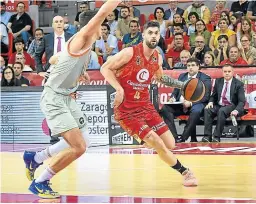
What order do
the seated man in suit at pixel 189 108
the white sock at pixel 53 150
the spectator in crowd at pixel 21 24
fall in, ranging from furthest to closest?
1. the spectator in crowd at pixel 21 24
2. the seated man in suit at pixel 189 108
3. the white sock at pixel 53 150

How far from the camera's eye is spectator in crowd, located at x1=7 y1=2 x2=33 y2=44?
21.2 m

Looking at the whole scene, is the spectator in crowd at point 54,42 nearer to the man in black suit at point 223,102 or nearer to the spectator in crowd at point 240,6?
the man in black suit at point 223,102

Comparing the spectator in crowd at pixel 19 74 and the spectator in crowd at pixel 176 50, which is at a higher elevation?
the spectator in crowd at pixel 176 50

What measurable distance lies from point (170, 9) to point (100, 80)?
4.36 metres

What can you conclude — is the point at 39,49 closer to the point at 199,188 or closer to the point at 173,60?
the point at 173,60

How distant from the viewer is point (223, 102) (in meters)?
15.7

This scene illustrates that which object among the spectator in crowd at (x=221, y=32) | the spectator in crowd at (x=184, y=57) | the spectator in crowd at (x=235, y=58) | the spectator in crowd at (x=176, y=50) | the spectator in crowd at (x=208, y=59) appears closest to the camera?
the spectator in crowd at (x=235, y=58)

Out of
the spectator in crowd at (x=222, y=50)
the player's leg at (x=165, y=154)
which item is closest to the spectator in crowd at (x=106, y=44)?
the spectator in crowd at (x=222, y=50)

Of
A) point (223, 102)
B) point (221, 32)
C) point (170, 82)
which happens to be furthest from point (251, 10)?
point (170, 82)

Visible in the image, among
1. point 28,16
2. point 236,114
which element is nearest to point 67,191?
point 236,114

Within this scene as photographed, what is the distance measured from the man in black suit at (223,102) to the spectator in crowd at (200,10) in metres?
4.03

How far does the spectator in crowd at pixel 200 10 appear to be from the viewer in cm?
1941

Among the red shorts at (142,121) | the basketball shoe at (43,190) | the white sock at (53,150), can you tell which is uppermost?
the red shorts at (142,121)

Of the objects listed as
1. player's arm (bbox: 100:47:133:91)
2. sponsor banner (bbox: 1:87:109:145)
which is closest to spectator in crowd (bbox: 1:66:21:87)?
sponsor banner (bbox: 1:87:109:145)
